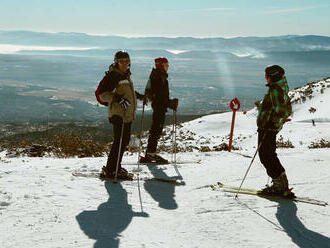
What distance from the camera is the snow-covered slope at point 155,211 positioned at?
161 inches

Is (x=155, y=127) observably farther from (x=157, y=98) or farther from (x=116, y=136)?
(x=116, y=136)

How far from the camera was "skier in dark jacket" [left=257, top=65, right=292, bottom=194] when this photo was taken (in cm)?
575

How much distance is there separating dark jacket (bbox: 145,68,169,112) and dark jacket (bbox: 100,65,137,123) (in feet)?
5.70

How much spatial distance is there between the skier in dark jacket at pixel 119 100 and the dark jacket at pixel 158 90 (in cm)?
171

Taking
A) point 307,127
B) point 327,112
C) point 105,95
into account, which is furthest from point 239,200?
point 327,112

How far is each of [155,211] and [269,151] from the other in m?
2.29

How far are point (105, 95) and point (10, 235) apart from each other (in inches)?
126

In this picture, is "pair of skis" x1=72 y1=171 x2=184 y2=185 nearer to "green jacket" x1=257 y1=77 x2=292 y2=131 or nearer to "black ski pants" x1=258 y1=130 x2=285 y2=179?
"black ski pants" x1=258 y1=130 x2=285 y2=179

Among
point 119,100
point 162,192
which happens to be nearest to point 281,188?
point 162,192

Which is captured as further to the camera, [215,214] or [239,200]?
[239,200]

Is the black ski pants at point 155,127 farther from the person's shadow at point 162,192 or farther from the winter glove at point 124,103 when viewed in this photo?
the winter glove at point 124,103

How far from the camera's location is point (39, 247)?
12.0ft

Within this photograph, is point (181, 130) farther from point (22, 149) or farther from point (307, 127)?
point (22, 149)

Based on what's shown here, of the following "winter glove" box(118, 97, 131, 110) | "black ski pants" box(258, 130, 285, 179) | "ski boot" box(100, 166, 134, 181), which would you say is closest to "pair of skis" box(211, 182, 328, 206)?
"black ski pants" box(258, 130, 285, 179)
